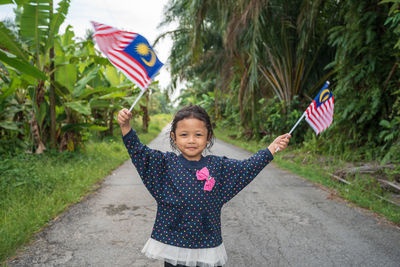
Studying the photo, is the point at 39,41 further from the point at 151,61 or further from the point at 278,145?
the point at 278,145

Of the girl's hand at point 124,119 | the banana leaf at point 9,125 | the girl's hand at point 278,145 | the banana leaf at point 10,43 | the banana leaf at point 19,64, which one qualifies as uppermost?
the banana leaf at point 10,43

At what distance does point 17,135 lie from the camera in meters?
6.68

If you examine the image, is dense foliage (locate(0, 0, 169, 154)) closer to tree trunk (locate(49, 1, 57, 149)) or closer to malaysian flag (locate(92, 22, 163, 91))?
tree trunk (locate(49, 1, 57, 149))

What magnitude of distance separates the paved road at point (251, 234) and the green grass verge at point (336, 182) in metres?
0.22

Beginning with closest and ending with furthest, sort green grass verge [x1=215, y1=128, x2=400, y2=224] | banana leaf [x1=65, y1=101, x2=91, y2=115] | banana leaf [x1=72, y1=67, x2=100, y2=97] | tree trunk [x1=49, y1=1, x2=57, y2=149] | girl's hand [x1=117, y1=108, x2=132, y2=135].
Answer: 1. girl's hand [x1=117, y1=108, x2=132, y2=135]
2. green grass verge [x1=215, y1=128, x2=400, y2=224]
3. banana leaf [x1=65, y1=101, x2=91, y2=115]
4. tree trunk [x1=49, y1=1, x2=57, y2=149]
5. banana leaf [x1=72, y1=67, x2=100, y2=97]

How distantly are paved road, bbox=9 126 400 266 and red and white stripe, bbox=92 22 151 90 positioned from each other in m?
1.57

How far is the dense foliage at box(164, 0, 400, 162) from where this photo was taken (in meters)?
6.36

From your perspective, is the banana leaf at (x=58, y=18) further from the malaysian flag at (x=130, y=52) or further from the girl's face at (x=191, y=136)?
the girl's face at (x=191, y=136)

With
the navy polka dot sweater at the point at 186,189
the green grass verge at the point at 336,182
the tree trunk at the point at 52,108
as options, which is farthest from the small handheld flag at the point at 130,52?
the tree trunk at the point at 52,108

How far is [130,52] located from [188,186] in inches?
36.2

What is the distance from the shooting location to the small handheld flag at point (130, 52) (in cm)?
209

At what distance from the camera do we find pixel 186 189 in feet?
6.46

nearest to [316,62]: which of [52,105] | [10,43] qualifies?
[52,105]

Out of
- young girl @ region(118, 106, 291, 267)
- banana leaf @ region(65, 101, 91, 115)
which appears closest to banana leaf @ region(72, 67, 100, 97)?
banana leaf @ region(65, 101, 91, 115)
